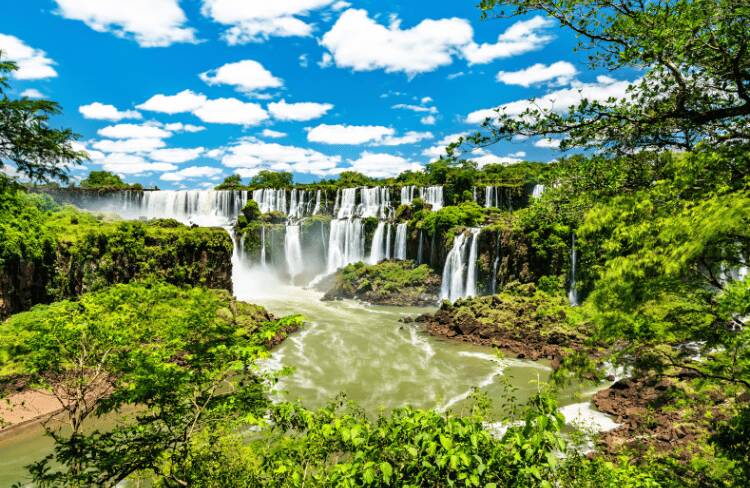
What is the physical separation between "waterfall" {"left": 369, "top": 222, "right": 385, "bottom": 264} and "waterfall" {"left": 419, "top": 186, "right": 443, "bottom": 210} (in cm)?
953

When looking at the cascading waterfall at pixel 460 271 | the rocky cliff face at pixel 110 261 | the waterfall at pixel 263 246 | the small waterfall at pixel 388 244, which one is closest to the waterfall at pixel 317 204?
the waterfall at pixel 263 246

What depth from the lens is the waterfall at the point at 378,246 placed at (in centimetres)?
4803

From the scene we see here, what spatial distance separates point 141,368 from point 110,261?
25.1 meters

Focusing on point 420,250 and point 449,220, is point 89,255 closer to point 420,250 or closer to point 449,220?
point 420,250

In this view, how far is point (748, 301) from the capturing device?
146 inches

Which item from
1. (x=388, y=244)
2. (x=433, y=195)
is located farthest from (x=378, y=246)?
(x=433, y=195)

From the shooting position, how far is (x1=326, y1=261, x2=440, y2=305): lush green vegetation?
3875cm

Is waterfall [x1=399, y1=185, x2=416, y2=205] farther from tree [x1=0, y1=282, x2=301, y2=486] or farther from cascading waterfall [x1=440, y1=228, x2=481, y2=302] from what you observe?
tree [x1=0, y1=282, x2=301, y2=486]

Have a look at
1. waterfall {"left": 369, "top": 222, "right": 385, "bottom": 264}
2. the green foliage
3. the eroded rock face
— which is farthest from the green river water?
waterfall {"left": 369, "top": 222, "right": 385, "bottom": 264}

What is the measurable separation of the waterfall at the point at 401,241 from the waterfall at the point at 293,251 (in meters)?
12.4

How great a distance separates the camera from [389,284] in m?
40.0

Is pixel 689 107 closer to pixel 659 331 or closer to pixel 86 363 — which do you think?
pixel 659 331

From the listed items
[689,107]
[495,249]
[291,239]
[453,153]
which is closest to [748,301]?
[689,107]

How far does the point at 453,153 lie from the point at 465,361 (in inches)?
728
